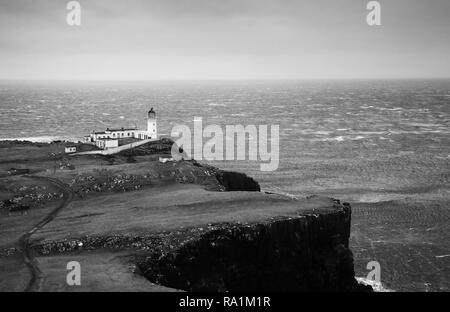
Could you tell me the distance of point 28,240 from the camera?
5181cm

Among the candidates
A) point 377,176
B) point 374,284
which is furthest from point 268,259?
point 377,176

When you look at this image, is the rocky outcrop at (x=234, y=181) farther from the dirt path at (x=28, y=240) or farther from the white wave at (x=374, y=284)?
the white wave at (x=374, y=284)

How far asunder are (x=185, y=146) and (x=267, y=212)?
269 ft

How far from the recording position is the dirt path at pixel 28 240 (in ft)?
139

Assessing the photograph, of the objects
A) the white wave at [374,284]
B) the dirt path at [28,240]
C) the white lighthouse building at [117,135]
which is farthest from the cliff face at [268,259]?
the white lighthouse building at [117,135]

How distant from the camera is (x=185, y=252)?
48.5 m

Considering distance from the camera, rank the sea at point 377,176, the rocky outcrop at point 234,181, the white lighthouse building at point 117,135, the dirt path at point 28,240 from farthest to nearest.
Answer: the white lighthouse building at point 117,135 < the rocky outcrop at point 234,181 < the sea at point 377,176 < the dirt path at point 28,240

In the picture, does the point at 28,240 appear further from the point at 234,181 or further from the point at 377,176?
the point at 377,176

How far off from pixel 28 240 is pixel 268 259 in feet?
74.1

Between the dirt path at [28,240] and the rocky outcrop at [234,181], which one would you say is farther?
the rocky outcrop at [234,181]

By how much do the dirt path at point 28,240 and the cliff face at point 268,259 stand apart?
8615mm

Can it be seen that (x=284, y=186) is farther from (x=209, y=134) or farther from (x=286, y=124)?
(x=286, y=124)

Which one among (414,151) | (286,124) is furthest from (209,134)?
(414,151)

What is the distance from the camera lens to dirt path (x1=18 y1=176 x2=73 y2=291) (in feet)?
139
